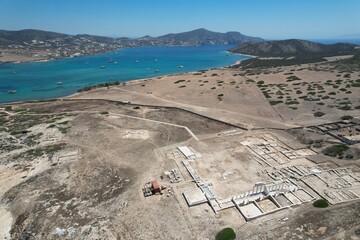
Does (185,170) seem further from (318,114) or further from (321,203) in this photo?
(318,114)

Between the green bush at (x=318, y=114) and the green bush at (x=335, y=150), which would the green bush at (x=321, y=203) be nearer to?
the green bush at (x=335, y=150)

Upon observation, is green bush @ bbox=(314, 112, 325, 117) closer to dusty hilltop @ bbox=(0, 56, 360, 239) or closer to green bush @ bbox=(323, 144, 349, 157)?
dusty hilltop @ bbox=(0, 56, 360, 239)

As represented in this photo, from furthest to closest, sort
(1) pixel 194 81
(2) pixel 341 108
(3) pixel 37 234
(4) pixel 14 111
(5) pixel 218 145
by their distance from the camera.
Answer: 1. (1) pixel 194 81
2. (4) pixel 14 111
3. (2) pixel 341 108
4. (5) pixel 218 145
5. (3) pixel 37 234

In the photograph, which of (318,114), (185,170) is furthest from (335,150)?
(185,170)

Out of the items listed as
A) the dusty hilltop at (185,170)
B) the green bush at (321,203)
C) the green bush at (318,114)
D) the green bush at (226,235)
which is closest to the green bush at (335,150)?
the dusty hilltop at (185,170)

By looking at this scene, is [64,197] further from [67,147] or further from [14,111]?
[14,111]

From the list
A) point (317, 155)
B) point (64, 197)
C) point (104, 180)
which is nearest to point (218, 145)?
point (317, 155)
